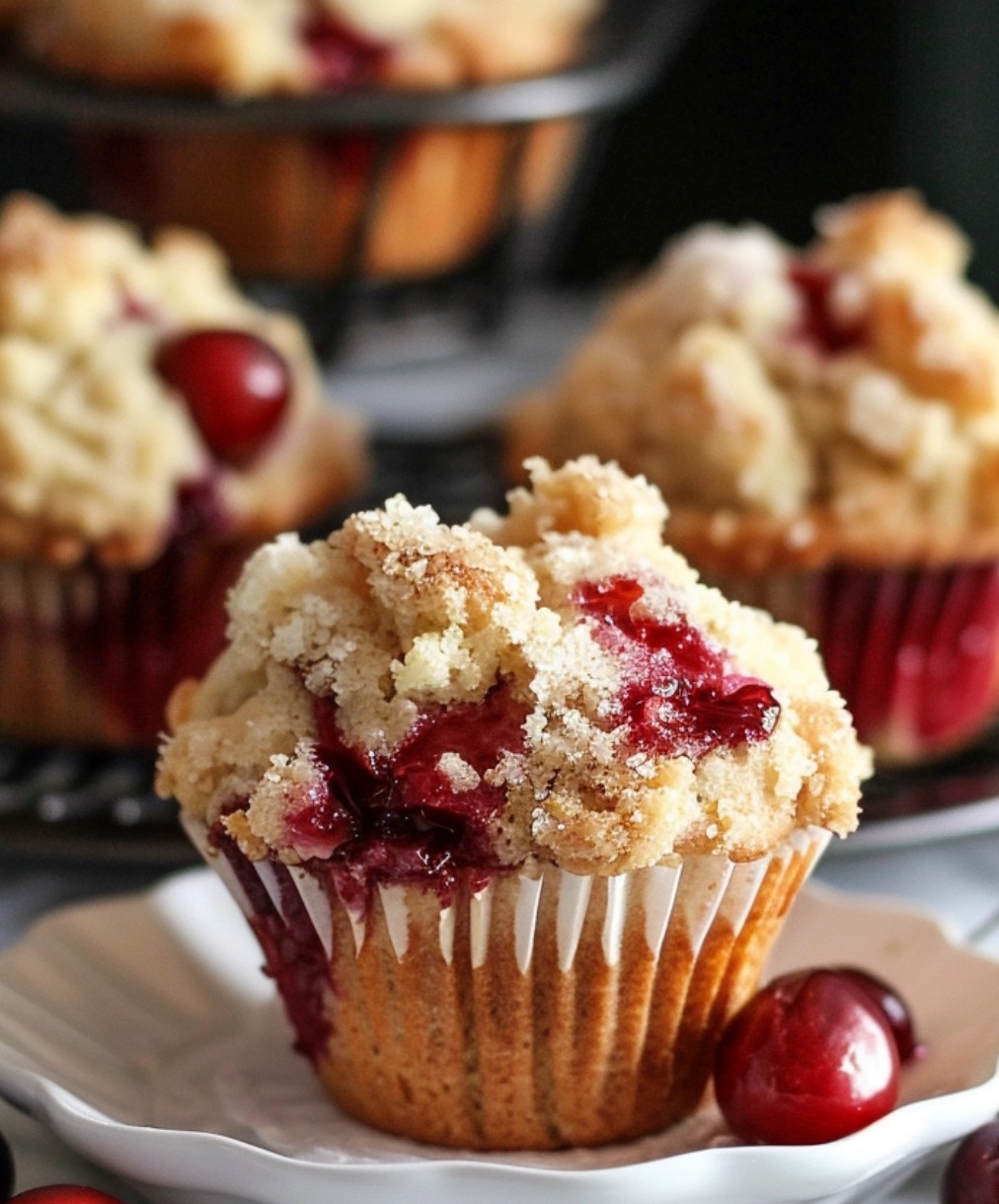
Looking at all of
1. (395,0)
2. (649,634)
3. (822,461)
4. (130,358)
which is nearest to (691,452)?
(822,461)

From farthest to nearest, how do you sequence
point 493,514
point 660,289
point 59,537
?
point 660,289 < point 59,537 < point 493,514

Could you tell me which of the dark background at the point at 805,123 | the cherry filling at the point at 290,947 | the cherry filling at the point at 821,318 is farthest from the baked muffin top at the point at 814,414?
the dark background at the point at 805,123

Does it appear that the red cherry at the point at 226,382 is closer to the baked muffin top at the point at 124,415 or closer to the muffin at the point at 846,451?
the baked muffin top at the point at 124,415

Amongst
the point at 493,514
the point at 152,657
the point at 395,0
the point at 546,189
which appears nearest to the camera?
the point at 493,514

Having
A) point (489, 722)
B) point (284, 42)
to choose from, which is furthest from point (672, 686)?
point (284, 42)

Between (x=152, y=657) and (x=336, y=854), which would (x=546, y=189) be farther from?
(x=336, y=854)

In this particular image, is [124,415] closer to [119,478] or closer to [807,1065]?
[119,478]

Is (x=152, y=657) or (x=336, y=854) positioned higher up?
(x=336, y=854)

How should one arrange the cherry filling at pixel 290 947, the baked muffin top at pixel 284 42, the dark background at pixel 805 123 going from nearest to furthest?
1. the cherry filling at pixel 290 947
2. the baked muffin top at pixel 284 42
3. the dark background at pixel 805 123
